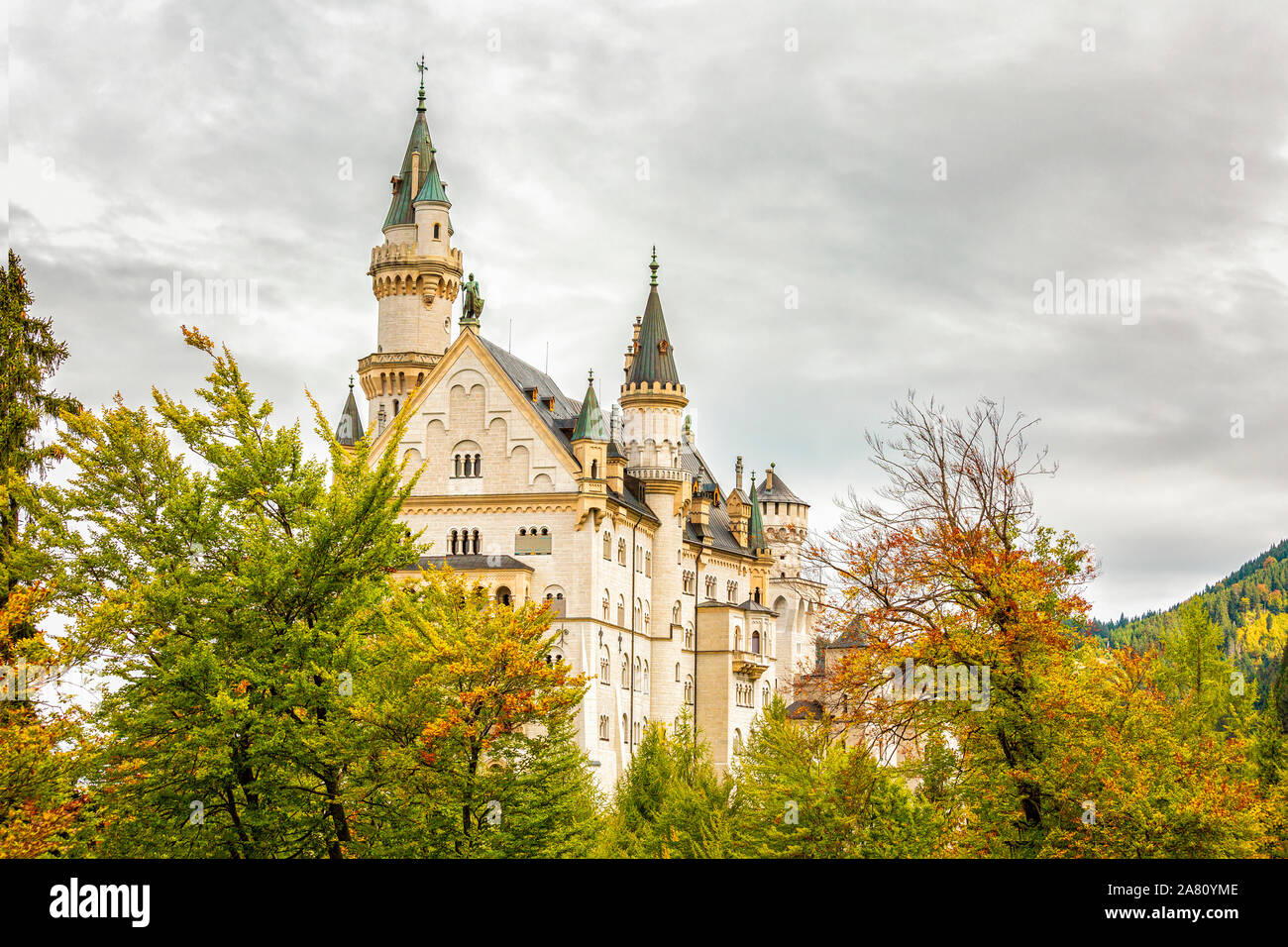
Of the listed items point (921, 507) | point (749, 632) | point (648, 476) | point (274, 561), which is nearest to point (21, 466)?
point (274, 561)

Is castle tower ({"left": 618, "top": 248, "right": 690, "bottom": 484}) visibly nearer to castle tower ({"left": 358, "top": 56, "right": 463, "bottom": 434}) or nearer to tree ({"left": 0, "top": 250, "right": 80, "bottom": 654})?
castle tower ({"left": 358, "top": 56, "right": 463, "bottom": 434})

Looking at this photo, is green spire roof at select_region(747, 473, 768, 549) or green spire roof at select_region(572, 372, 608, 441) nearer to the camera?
green spire roof at select_region(572, 372, 608, 441)

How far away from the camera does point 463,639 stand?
38.5m

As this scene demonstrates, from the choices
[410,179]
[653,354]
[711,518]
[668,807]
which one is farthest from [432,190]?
[668,807]

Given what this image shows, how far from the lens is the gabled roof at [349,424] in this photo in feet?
324

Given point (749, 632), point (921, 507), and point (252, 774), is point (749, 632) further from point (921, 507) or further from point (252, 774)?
point (252, 774)

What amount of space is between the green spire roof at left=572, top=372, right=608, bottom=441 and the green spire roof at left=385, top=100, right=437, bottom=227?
66.8ft

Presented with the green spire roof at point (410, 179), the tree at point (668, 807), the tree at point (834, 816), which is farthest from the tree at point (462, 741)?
the green spire roof at point (410, 179)

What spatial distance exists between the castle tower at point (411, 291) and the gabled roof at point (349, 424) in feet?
3.35

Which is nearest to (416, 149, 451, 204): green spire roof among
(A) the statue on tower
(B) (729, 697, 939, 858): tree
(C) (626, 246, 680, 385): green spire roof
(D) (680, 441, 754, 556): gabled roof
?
(A) the statue on tower

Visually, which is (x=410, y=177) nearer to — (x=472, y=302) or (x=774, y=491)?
(x=472, y=302)

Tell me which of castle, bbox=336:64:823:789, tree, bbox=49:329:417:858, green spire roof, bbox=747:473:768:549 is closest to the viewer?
tree, bbox=49:329:417:858

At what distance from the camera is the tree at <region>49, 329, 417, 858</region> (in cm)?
3172
